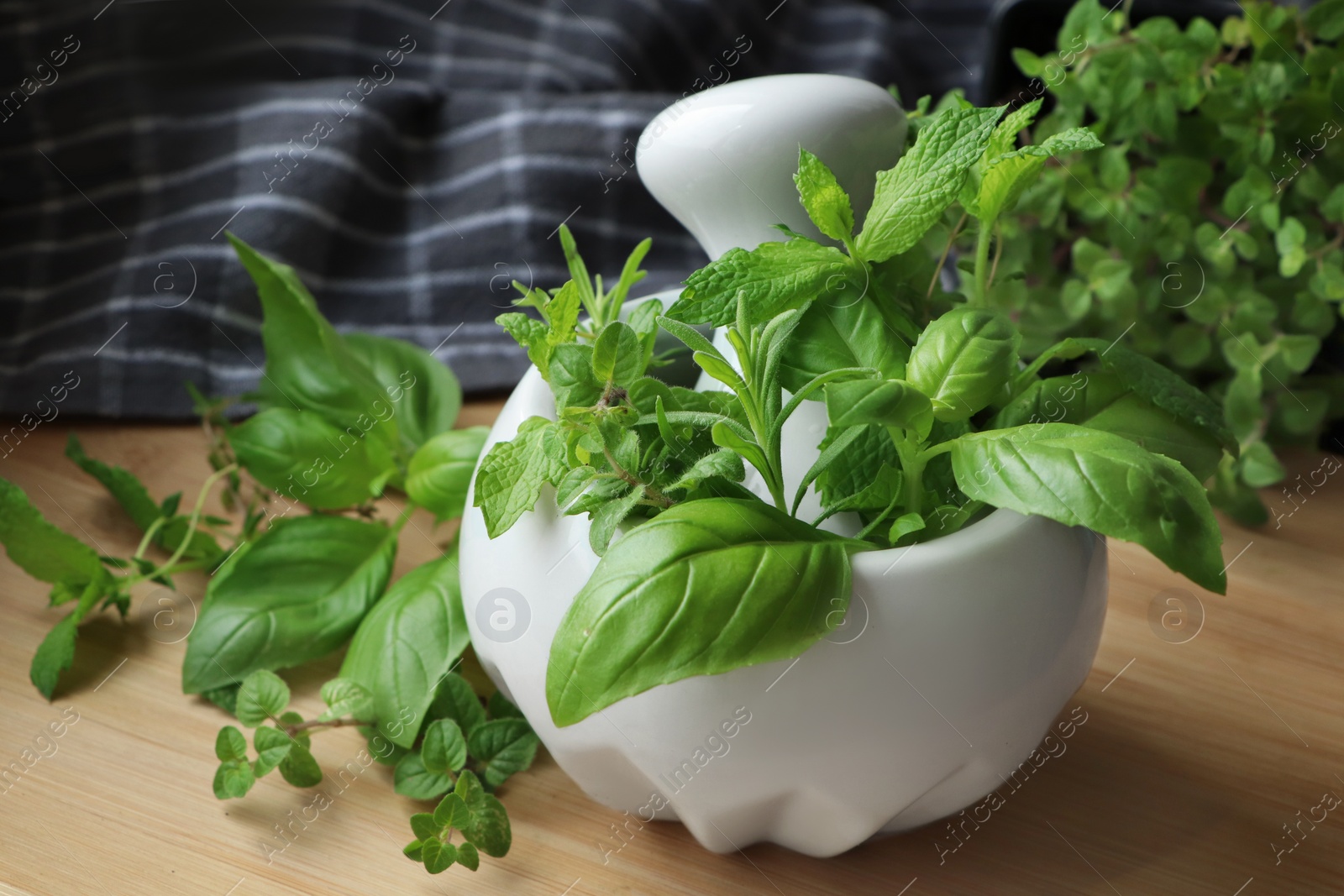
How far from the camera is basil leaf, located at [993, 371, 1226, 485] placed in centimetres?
45

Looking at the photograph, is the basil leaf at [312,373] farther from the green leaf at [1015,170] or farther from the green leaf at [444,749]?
the green leaf at [1015,170]

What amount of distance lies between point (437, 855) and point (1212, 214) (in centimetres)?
58

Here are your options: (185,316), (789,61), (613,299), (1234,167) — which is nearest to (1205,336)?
(1234,167)

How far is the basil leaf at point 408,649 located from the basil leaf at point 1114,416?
266 millimetres

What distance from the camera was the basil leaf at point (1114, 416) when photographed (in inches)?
17.7

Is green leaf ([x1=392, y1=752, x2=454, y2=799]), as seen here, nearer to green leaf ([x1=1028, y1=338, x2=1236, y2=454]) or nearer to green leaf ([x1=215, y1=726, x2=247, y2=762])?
green leaf ([x1=215, y1=726, x2=247, y2=762])

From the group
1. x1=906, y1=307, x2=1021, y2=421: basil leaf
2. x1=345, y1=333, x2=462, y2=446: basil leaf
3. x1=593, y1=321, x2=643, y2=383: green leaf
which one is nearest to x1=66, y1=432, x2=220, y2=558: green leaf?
x1=345, y1=333, x2=462, y2=446: basil leaf

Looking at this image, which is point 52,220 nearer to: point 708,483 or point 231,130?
point 231,130

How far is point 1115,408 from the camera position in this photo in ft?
1.50

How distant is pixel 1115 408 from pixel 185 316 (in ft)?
2.15

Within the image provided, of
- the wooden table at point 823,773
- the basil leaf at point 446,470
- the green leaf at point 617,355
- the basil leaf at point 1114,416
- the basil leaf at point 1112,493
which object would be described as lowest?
the wooden table at point 823,773

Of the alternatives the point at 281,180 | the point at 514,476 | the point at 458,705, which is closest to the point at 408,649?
the point at 458,705

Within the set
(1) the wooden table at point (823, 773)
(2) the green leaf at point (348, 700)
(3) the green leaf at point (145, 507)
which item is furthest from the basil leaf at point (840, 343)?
(3) the green leaf at point (145, 507)

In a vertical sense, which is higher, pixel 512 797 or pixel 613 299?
pixel 613 299
